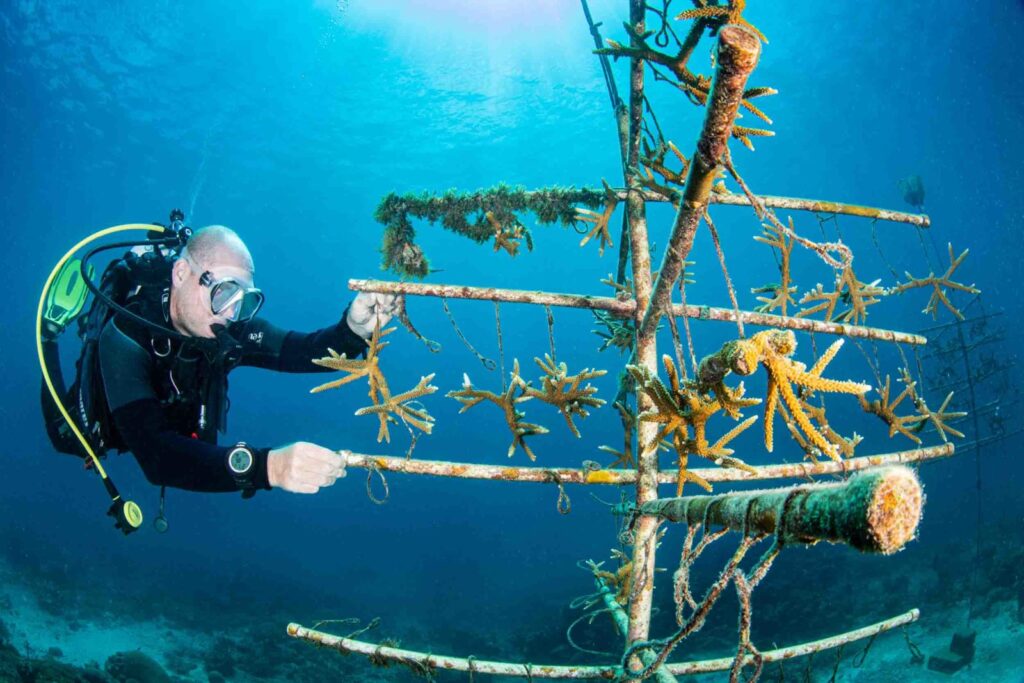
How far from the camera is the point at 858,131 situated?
169 feet

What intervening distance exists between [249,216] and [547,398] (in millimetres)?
49351

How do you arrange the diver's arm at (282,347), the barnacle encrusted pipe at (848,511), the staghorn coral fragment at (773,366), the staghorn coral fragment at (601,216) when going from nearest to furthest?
the barnacle encrusted pipe at (848,511), the staghorn coral fragment at (773,366), the staghorn coral fragment at (601,216), the diver's arm at (282,347)

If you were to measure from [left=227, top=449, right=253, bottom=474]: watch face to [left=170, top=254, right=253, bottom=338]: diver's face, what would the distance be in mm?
1731

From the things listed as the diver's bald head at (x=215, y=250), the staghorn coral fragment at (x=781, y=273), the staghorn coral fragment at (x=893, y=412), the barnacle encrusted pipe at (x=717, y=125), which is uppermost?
the diver's bald head at (x=215, y=250)

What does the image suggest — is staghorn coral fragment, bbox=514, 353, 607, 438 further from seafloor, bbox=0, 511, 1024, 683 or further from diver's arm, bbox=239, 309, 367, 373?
seafloor, bbox=0, 511, 1024, 683

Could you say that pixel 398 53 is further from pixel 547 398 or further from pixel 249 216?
pixel 547 398

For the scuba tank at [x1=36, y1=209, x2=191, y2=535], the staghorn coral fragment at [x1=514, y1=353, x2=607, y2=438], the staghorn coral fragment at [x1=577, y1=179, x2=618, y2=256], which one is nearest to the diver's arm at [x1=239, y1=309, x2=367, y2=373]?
the scuba tank at [x1=36, y1=209, x2=191, y2=535]

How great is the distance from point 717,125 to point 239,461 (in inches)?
130

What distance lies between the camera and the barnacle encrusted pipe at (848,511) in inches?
36.8

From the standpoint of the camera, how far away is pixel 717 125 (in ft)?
4.89

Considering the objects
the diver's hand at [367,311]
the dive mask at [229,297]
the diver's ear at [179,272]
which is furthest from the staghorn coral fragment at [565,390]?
the diver's ear at [179,272]

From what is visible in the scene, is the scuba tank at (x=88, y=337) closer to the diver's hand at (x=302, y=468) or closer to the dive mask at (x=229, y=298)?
the dive mask at (x=229, y=298)

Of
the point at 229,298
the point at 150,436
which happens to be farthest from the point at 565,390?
the point at 229,298

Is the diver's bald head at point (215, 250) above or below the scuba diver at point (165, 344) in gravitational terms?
above
